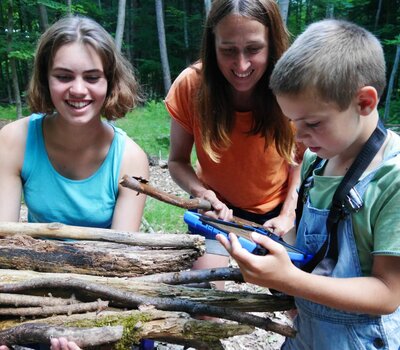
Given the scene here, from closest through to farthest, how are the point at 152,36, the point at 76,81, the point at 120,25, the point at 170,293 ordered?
the point at 170,293
the point at 76,81
the point at 120,25
the point at 152,36

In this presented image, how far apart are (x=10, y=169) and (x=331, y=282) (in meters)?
1.99

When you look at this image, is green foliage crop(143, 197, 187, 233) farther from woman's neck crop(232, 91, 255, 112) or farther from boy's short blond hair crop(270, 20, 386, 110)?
boy's short blond hair crop(270, 20, 386, 110)

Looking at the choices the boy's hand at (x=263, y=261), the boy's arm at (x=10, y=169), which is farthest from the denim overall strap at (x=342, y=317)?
the boy's arm at (x=10, y=169)

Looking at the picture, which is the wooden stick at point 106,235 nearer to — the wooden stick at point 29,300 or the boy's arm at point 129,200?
the wooden stick at point 29,300

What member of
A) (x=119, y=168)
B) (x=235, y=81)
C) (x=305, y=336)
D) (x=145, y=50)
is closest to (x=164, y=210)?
(x=119, y=168)

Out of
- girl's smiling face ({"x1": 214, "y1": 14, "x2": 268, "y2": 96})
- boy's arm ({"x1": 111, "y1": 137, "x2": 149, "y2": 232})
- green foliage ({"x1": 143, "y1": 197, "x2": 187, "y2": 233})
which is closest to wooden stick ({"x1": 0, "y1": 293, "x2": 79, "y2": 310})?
boy's arm ({"x1": 111, "y1": 137, "x2": 149, "y2": 232})

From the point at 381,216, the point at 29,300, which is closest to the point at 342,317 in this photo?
the point at 381,216

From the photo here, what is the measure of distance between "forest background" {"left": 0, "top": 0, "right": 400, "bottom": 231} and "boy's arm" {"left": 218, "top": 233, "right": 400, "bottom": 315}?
315 inches

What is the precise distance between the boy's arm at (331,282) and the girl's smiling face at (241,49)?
1175 mm

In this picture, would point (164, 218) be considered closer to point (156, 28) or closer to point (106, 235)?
point (106, 235)

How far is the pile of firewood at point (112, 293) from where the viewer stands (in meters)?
1.43

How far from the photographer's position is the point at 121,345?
1.41 m

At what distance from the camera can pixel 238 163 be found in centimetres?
254

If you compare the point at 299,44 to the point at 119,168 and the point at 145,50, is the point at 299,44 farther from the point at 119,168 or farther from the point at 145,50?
the point at 145,50
